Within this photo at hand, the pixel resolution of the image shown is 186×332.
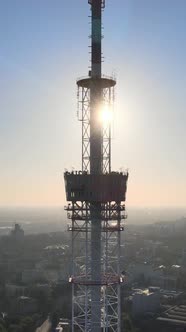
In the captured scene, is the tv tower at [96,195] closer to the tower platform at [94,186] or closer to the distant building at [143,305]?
the tower platform at [94,186]

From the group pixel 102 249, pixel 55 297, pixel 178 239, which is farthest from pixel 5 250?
pixel 102 249

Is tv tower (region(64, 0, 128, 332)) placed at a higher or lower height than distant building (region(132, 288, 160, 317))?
higher

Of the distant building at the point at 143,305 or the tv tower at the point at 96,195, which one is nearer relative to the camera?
the tv tower at the point at 96,195

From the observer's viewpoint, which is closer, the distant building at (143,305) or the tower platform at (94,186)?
the tower platform at (94,186)

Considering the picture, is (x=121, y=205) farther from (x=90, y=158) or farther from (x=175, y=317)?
(x=175, y=317)

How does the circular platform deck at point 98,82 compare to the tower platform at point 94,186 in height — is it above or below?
above

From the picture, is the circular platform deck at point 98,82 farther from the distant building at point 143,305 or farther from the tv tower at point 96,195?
the distant building at point 143,305

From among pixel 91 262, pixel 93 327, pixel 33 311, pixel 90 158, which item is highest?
pixel 90 158

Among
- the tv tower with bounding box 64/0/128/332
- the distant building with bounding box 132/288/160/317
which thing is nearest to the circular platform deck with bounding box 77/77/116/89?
the tv tower with bounding box 64/0/128/332

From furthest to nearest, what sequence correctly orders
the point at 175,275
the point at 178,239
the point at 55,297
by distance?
1. the point at 178,239
2. the point at 175,275
3. the point at 55,297

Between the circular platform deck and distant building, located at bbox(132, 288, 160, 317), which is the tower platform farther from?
distant building, located at bbox(132, 288, 160, 317)

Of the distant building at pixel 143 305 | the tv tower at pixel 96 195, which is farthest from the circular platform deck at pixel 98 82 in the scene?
the distant building at pixel 143 305
